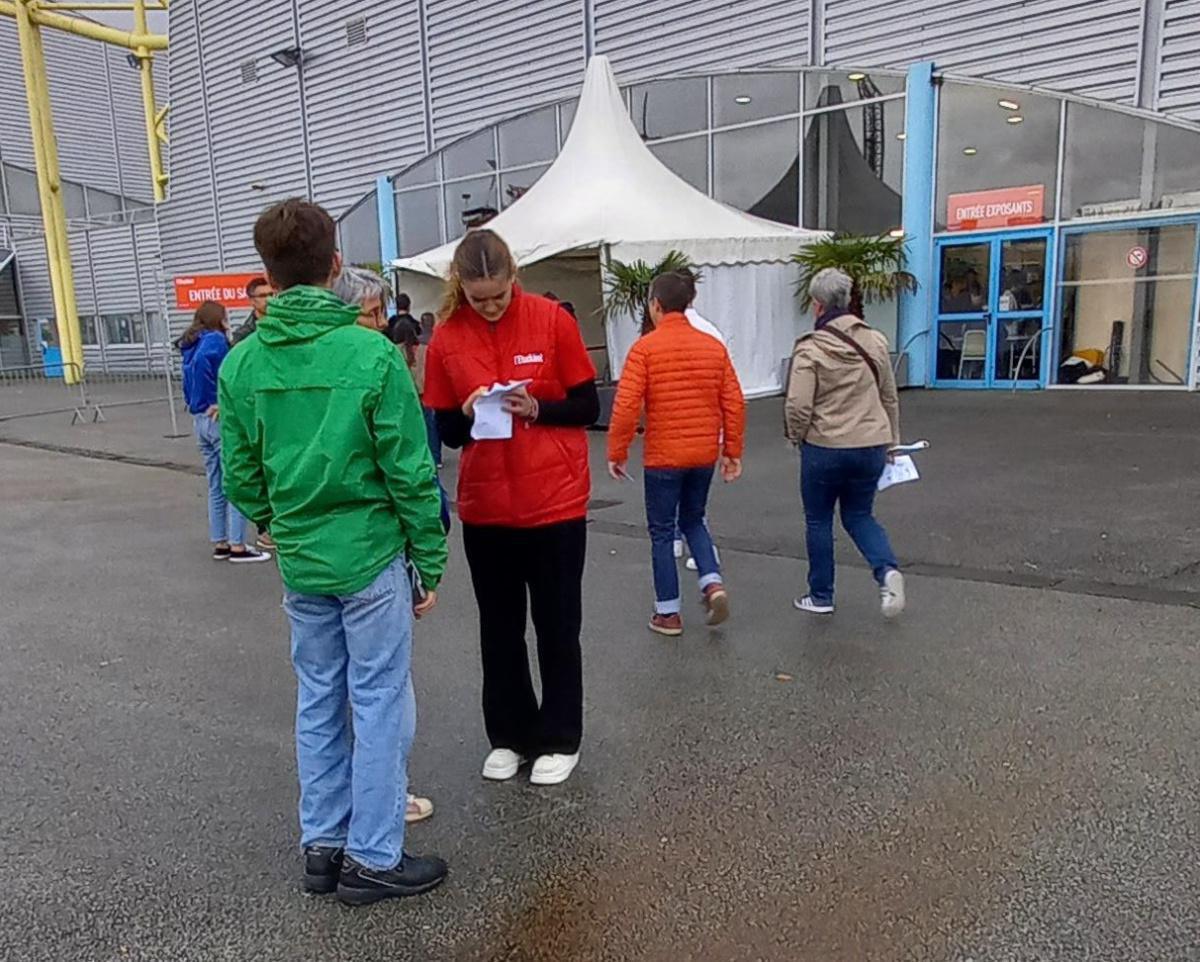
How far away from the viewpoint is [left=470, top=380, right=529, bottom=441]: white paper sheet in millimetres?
3084

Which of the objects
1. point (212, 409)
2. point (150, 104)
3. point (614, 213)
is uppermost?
point (150, 104)

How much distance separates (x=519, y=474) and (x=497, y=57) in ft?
61.5

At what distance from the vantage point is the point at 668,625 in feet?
16.1

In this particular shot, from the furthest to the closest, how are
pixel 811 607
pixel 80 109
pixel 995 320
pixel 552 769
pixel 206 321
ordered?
pixel 80 109
pixel 995 320
pixel 206 321
pixel 811 607
pixel 552 769

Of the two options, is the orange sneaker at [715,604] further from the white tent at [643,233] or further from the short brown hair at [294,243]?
the white tent at [643,233]

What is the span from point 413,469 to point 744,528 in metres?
4.91

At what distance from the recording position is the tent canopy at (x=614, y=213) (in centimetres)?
1304

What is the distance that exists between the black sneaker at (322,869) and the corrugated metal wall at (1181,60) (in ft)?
46.8

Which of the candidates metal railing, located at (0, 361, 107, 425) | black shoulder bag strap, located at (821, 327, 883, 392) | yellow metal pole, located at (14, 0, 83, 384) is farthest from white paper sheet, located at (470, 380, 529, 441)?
yellow metal pole, located at (14, 0, 83, 384)

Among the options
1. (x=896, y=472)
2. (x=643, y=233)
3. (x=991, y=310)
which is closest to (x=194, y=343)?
(x=896, y=472)

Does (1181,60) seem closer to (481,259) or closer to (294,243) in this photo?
(481,259)

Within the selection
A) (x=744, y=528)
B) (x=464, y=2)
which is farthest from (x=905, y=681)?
(x=464, y=2)

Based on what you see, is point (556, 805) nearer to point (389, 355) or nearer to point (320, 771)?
point (320, 771)

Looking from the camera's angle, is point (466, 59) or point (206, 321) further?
point (466, 59)
